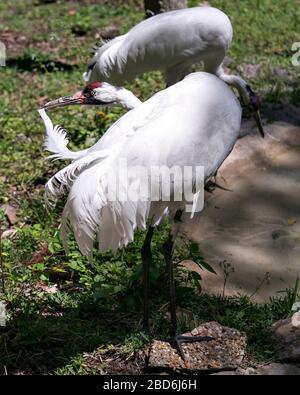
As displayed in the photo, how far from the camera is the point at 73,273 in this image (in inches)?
173

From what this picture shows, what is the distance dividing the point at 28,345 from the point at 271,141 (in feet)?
8.99

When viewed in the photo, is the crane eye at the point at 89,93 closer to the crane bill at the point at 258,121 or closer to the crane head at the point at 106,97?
the crane head at the point at 106,97

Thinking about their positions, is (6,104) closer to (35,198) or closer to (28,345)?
(35,198)

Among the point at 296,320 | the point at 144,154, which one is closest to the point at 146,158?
the point at 144,154

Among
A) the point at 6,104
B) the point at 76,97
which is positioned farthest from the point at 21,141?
the point at 76,97

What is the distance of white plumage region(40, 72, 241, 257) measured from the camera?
3.41 meters

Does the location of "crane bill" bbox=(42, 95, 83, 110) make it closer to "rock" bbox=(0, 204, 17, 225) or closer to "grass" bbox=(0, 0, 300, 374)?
"grass" bbox=(0, 0, 300, 374)

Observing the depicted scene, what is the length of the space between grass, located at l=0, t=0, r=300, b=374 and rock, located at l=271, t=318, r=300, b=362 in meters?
0.06

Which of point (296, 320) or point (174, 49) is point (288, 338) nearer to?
point (296, 320)

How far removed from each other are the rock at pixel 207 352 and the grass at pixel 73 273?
94mm

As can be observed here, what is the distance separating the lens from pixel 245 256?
15.1 ft

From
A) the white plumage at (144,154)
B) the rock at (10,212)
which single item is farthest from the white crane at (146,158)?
the rock at (10,212)

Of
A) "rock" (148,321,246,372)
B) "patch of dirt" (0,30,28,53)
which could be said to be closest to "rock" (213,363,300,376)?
"rock" (148,321,246,372)

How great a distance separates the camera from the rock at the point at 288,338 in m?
3.49
